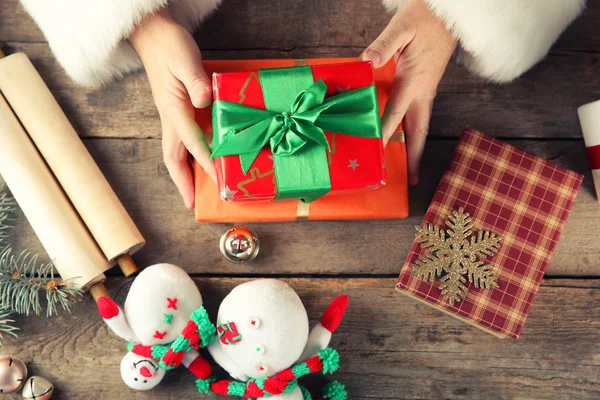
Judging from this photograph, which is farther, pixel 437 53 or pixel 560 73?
pixel 560 73

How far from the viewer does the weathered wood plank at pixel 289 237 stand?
0.91m

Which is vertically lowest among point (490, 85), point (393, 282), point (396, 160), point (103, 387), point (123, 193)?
point (103, 387)

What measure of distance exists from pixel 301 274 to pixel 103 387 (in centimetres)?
40

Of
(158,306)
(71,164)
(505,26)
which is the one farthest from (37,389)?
(505,26)

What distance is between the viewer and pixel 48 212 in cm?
84

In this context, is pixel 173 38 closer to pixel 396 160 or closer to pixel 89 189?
pixel 89 189

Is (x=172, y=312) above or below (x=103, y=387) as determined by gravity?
above

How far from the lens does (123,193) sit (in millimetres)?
919

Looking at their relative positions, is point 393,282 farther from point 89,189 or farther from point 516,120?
point 89,189

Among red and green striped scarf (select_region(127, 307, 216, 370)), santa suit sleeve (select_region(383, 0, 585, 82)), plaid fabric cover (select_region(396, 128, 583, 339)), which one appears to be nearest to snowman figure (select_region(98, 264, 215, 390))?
red and green striped scarf (select_region(127, 307, 216, 370))

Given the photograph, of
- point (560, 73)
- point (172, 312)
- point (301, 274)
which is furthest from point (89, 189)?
point (560, 73)

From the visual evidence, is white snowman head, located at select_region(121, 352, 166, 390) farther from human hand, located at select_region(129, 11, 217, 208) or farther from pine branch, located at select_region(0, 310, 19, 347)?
human hand, located at select_region(129, 11, 217, 208)

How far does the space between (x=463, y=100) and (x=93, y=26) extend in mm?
655

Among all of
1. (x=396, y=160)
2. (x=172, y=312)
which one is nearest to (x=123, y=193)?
(x=172, y=312)
